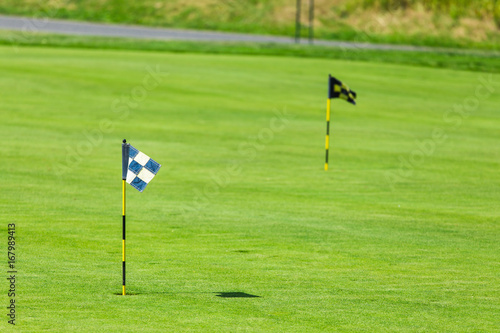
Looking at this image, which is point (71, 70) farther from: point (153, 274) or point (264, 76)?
point (153, 274)

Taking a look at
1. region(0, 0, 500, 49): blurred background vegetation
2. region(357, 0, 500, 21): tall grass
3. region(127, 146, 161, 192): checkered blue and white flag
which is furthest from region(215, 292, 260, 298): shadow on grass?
region(357, 0, 500, 21): tall grass

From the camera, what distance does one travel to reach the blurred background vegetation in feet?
201

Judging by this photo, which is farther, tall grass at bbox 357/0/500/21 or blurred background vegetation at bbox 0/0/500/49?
tall grass at bbox 357/0/500/21

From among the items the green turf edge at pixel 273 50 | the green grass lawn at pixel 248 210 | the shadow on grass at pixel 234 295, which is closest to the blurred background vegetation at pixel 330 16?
the green turf edge at pixel 273 50

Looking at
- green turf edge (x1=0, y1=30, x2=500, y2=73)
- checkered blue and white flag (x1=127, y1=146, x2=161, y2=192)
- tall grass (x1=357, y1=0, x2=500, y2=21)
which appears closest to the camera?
checkered blue and white flag (x1=127, y1=146, x2=161, y2=192)

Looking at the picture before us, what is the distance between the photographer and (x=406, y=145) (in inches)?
912

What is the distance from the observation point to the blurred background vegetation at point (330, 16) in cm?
6138

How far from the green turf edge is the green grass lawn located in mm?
13281

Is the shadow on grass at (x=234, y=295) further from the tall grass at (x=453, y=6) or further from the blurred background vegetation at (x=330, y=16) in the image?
the tall grass at (x=453, y=6)

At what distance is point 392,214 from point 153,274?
5.71m

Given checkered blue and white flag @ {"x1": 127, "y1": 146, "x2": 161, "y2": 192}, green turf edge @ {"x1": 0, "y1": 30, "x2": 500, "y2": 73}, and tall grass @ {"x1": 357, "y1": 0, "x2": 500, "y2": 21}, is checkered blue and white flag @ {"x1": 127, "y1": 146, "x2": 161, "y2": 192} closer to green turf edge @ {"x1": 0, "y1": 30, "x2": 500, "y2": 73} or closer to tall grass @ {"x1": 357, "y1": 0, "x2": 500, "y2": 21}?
green turf edge @ {"x1": 0, "y1": 30, "x2": 500, "y2": 73}

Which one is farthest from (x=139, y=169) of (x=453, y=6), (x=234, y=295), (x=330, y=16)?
(x=453, y=6)

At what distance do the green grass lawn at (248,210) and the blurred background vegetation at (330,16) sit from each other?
2913 cm

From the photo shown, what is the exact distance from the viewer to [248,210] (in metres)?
15.2
